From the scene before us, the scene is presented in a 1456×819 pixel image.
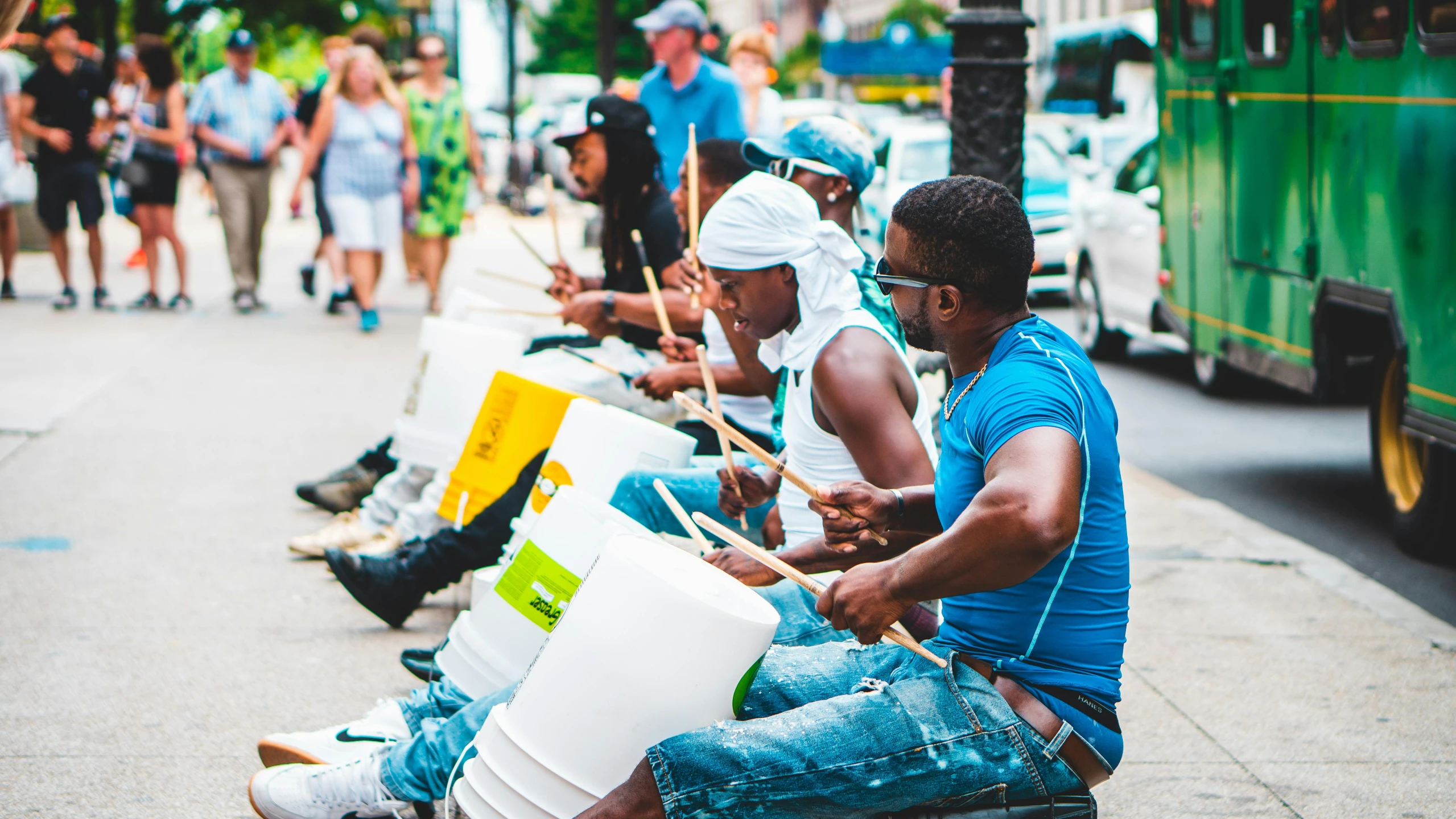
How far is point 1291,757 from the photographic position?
3.87 meters

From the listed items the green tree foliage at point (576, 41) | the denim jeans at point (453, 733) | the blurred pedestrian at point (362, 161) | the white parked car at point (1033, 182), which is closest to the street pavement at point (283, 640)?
the denim jeans at point (453, 733)

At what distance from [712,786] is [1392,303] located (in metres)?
4.04

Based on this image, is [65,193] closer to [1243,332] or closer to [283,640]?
[283,640]

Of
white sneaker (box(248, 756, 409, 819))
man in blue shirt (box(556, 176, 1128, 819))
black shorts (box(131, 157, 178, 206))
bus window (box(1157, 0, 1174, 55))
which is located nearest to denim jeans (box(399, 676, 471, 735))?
white sneaker (box(248, 756, 409, 819))

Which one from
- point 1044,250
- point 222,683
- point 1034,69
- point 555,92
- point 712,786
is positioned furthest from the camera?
point 555,92

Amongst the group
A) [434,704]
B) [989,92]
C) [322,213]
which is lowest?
[434,704]

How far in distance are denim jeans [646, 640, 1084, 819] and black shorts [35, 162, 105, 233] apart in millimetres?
10433

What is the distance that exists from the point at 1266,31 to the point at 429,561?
4.39 metres

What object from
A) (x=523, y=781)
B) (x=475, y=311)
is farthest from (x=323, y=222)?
(x=523, y=781)

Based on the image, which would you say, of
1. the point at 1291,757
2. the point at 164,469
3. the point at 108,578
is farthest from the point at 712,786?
the point at 164,469

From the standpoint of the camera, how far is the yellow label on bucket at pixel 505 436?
435cm

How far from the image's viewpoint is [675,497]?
13.1 ft

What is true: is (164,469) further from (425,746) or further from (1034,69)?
(1034,69)

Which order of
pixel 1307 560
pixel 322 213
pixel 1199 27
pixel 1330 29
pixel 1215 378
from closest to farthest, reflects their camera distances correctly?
pixel 1307 560 → pixel 1330 29 → pixel 1199 27 → pixel 1215 378 → pixel 322 213
